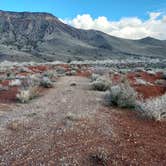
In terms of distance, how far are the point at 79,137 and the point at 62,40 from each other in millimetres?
111158

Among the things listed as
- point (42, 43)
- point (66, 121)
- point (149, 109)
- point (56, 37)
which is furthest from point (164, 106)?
point (56, 37)

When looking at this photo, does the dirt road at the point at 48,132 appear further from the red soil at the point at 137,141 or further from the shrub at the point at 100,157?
the red soil at the point at 137,141

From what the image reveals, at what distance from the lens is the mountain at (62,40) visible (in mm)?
101938

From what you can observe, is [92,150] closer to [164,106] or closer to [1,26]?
[164,106]

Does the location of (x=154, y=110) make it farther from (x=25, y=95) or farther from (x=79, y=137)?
(x=25, y=95)

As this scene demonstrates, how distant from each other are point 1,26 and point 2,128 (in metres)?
125

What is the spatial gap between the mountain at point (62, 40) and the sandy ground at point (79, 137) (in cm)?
8386

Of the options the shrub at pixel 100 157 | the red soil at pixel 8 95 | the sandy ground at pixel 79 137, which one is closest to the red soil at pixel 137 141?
the sandy ground at pixel 79 137

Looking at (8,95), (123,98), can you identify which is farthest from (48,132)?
(8,95)

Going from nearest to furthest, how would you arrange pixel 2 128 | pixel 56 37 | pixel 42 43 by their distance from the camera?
pixel 2 128 → pixel 42 43 → pixel 56 37

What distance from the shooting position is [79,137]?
25.0ft

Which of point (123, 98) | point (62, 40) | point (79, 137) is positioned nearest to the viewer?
point (79, 137)

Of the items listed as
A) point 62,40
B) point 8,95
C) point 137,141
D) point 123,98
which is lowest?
point 8,95

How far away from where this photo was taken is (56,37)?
119312 millimetres
